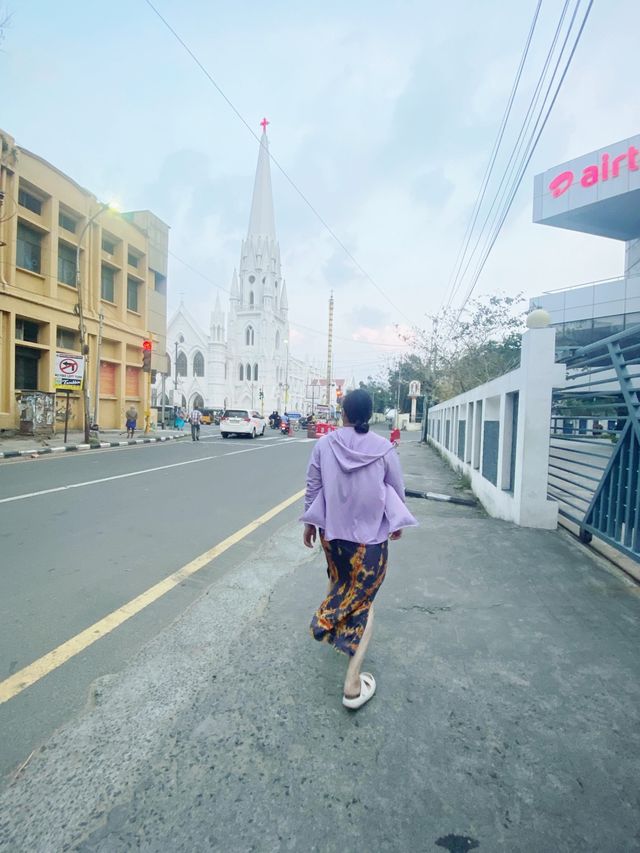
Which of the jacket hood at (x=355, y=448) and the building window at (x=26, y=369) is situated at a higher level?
the building window at (x=26, y=369)

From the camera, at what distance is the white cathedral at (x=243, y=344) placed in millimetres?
75125

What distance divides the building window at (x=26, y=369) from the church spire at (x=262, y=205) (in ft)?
192

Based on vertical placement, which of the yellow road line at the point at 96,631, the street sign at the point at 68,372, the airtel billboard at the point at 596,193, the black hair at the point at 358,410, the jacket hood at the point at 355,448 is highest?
the airtel billboard at the point at 596,193

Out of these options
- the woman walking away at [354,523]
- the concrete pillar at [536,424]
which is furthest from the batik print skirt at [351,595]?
the concrete pillar at [536,424]

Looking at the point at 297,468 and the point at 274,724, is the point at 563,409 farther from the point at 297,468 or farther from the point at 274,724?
the point at 297,468

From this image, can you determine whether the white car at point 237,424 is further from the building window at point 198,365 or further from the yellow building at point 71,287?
the building window at point 198,365

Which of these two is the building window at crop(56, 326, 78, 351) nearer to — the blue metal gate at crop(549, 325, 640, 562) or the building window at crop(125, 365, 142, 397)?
the building window at crop(125, 365, 142, 397)

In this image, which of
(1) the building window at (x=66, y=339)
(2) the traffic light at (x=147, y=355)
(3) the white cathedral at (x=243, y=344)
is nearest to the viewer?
(1) the building window at (x=66, y=339)

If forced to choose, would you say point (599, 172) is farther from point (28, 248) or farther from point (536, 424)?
point (536, 424)

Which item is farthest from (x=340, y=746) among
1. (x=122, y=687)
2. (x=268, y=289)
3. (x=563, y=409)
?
(x=268, y=289)

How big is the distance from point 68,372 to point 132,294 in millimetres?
11220

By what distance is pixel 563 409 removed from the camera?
19.6 feet

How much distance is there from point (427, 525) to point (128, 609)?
3.80 m

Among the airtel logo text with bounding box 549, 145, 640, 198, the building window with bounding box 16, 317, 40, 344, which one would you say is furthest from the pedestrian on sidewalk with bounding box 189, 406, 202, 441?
the airtel logo text with bounding box 549, 145, 640, 198
